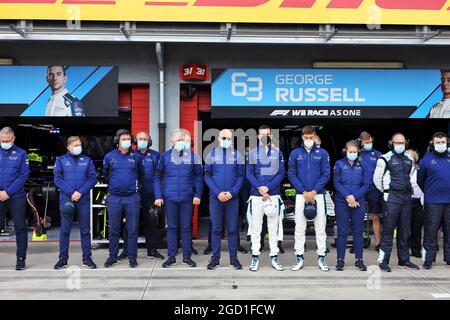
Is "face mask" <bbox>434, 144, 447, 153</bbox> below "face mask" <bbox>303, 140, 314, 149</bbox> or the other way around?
below

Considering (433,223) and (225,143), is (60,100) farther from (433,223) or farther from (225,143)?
(433,223)

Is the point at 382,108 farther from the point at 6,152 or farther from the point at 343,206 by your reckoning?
the point at 6,152

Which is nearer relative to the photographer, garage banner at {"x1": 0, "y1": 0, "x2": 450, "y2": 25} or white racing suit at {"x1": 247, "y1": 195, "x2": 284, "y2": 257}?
white racing suit at {"x1": 247, "y1": 195, "x2": 284, "y2": 257}

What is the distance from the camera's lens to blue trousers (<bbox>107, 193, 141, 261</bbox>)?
7051 millimetres

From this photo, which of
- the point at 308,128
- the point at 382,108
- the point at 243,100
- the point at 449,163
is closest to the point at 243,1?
the point at 243,100

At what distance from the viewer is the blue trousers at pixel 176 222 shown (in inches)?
277

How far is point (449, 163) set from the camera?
22.9 ft

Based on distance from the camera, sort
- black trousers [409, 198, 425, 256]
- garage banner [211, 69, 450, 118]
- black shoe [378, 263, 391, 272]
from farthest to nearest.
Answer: garage banner [211, 69, 450, 118] → black trousers [409, 198, 425, 256] → black shoe [378, 263, 391, 272]

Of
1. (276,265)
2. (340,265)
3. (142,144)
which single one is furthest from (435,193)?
(142,144)

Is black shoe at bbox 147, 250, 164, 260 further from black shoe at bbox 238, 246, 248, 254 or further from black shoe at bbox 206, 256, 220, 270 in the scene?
black shoe at bbox 238, 246, 248, 254

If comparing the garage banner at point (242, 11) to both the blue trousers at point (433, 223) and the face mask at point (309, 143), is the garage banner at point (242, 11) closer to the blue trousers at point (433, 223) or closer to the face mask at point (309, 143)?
the face mask at point (309, 143)

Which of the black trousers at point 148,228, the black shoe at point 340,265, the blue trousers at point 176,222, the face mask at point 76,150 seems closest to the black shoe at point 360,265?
the black shoe at point 340,265

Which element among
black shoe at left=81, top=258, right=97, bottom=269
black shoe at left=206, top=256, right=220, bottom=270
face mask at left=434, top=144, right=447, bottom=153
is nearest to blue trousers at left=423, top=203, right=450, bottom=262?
face mask at left=434, top=144, right=447, bottom=153

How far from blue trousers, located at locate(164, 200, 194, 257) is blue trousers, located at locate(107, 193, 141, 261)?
1.57 ft
